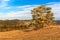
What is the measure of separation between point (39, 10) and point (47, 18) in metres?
2.48

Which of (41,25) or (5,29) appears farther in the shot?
(5,29)

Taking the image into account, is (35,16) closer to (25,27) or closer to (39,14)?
(39,14)

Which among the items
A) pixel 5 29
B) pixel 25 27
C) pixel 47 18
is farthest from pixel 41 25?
pixel 5 29

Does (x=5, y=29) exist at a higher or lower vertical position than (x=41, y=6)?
lower

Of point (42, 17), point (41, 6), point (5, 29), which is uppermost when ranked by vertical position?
point (41, 6)

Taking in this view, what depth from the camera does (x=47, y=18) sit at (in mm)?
33406

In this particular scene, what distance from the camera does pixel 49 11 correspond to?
3294cm

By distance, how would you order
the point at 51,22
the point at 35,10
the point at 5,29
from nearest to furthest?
1. the point at 35,10
2. the point at 51,22
3. the point at 5,29

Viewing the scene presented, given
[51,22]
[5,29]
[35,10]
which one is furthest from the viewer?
[5,29]

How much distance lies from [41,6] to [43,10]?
2.70 feet

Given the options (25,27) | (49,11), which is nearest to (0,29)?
(25,27)

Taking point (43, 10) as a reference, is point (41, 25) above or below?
below

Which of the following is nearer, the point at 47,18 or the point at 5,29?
the point at 47,18

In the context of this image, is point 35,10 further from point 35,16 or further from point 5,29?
point 5,29
